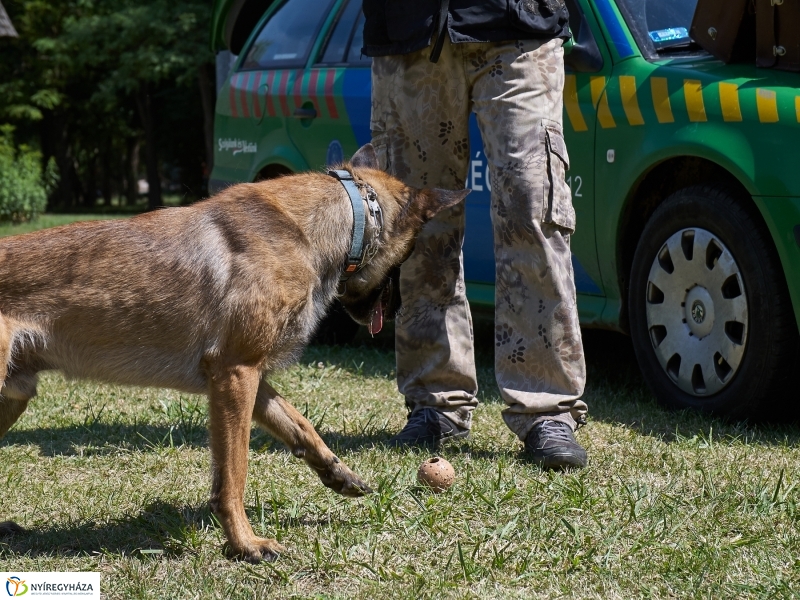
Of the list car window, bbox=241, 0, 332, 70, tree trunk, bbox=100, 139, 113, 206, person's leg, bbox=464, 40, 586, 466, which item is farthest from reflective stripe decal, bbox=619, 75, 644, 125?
tree trunk, bbox=100, 139, 113, 206

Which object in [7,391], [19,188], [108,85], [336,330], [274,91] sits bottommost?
→ [19,188]

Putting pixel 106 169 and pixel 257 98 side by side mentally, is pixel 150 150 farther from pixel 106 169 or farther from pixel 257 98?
pixel 257 98

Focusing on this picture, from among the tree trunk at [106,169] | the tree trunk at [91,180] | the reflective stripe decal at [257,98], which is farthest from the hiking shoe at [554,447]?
the tree trunk at [91,180]

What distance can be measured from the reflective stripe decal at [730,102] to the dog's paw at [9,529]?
9.69 ft

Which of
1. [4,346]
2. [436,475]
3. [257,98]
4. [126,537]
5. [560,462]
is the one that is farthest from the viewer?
[257,98]

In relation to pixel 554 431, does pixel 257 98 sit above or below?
above

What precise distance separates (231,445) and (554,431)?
4.16 feet

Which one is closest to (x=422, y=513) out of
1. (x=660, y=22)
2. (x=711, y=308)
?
(x=711, y=308)

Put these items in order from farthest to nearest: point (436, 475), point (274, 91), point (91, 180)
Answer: point (91, 180) → point (274, 91) → point (436, 475)

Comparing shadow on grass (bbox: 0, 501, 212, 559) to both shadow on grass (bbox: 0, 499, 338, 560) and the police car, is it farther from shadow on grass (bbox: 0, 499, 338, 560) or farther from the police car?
the police car

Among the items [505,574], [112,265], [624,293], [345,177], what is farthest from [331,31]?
[505,574]

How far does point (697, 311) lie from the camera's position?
4.15 metres

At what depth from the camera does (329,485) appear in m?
3.26

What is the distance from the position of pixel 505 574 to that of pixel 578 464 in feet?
3.05
